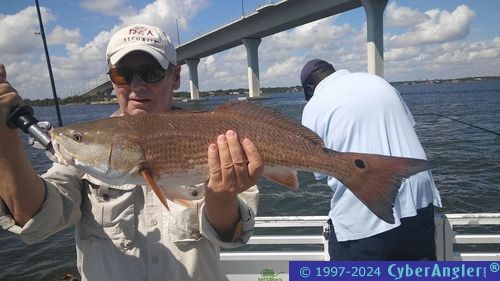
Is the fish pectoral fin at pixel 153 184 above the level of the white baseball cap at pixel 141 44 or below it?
below

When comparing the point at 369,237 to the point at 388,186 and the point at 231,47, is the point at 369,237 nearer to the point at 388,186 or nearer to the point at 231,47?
the point at 388,186

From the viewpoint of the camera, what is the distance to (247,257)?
5.20m

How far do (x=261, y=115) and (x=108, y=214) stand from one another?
1.26m

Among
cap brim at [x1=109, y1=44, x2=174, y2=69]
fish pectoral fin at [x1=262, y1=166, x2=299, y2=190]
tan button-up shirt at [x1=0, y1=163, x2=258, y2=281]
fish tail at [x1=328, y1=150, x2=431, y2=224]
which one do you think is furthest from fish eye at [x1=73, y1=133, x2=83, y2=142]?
fish tail at [x1=328, y1=150, x2=431, y2=224]

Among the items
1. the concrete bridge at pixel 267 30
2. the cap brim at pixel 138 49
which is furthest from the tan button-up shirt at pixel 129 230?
the concrete bridge at pixel 267 30

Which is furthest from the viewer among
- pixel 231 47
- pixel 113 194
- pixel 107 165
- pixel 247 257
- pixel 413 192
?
pixel 231 47

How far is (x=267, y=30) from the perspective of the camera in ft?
176

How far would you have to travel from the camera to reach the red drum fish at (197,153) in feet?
8.23

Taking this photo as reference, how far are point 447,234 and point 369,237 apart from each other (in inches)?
44.1

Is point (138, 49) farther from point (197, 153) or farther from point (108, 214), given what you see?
point (108, 214)

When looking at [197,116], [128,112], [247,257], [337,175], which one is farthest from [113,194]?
[247,257]

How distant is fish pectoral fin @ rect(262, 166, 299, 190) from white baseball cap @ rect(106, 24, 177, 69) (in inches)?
42.0

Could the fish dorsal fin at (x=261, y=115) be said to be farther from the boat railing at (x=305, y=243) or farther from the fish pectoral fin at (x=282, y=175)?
the boat railing at (x=305, y=243)

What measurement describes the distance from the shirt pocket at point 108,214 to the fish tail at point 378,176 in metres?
1.46
